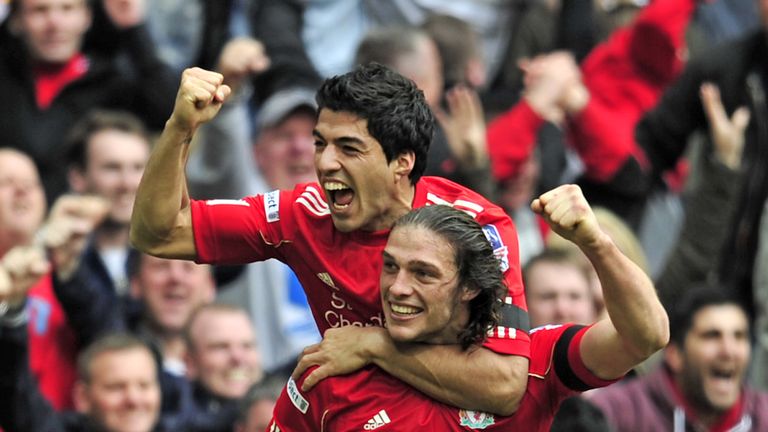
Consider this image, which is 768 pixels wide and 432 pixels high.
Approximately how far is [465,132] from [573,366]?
2661mm

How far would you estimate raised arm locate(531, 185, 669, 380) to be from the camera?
5375 mm

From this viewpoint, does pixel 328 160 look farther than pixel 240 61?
No

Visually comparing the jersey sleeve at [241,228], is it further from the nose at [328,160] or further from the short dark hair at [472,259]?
the short dark hair at [472,259]

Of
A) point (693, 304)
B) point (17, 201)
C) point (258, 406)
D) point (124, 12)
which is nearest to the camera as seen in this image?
point (258, 406)

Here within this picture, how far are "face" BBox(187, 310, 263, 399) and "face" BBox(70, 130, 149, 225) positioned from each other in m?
0.63

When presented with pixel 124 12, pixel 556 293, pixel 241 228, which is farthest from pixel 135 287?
pixel 241 228

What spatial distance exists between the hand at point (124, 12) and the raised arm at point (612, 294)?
3971 mm

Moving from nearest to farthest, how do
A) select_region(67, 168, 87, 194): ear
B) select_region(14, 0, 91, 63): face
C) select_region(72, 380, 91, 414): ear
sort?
select_region(72, 380, 91, 414): ear < select_region(67, 168, 87, 194): ear < select_region(14, 0, 91, 63): face

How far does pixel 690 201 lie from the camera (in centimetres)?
922

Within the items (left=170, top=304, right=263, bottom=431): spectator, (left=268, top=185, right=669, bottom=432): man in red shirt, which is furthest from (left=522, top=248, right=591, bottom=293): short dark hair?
(left=268, top=185, right=669, bottom=432): man in red shirt

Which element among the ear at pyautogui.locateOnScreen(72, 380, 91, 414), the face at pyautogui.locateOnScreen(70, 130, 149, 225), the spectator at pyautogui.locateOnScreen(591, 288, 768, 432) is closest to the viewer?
the ear at pyautogui.locateOnScreen(72, 380, 91, 414)

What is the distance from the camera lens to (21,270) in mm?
7348

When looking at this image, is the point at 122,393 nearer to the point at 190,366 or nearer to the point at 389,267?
the point at 190,366

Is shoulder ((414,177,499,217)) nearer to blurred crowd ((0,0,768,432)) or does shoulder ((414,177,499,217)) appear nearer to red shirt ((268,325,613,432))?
red shirt ((268,325,613,432))
